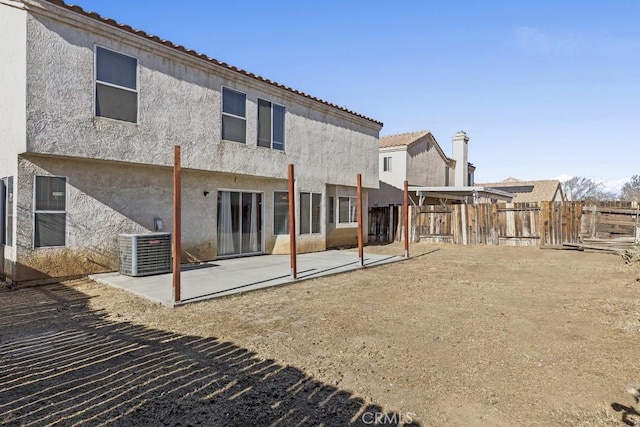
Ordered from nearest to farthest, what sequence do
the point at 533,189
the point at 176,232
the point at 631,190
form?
the point at 176,232 → the point at 533,189 → the point at 631,190

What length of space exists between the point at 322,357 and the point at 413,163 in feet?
73.5

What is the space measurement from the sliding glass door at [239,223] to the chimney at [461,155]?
21085 millimetres

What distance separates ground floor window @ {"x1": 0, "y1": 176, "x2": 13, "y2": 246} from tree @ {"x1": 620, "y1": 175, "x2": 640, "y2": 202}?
6649cm

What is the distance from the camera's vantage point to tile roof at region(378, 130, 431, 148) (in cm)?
2495

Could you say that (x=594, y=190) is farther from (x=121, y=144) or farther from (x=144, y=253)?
(x=121, y=144)

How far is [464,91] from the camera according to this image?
1569 cm

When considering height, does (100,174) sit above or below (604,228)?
above

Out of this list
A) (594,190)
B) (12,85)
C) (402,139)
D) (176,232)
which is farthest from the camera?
(594,190)

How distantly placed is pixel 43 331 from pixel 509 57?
592 inches

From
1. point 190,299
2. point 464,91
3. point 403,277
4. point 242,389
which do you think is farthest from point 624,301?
point 464,91

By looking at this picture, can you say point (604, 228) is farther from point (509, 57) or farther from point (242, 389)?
point (242, 389)

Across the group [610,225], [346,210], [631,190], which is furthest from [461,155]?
[631,190]

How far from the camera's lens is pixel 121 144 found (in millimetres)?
8758

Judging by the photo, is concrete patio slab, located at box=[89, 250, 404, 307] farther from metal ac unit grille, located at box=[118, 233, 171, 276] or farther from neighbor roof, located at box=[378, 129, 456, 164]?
neighbor roof, located at box=[378, 129, 456, 164]
